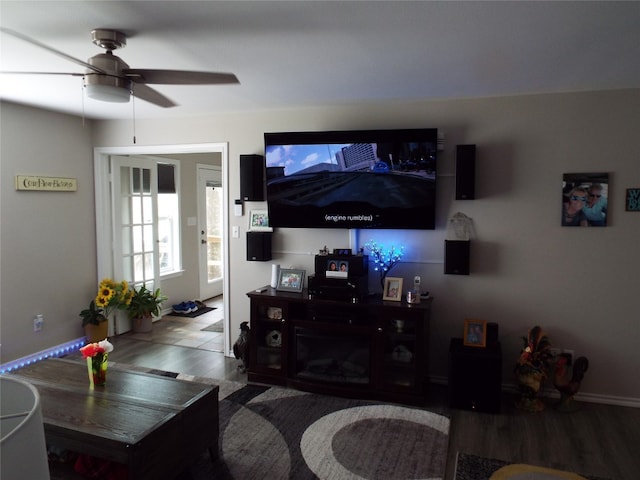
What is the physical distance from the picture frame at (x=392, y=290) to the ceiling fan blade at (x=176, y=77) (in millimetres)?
2095

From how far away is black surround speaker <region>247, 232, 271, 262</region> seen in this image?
163 inches

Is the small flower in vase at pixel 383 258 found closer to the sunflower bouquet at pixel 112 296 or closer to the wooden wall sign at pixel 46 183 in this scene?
the sunflower bouquet at pixel 112 296

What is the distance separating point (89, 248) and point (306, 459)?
3.52 meters

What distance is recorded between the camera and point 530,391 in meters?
3.32

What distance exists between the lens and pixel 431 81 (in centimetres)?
319

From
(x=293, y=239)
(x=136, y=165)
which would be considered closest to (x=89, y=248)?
(x=136, y=165)

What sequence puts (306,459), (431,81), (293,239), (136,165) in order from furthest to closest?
1. (136,165)
2. (293,239)
3. (431,81)
4. (306,459)

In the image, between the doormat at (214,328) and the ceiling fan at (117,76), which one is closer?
the ceiling fan at (117,76)

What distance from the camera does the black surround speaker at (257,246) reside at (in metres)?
4.15

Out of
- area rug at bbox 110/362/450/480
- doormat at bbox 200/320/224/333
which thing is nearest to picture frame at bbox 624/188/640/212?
area rug at bbox 110/362/450/480

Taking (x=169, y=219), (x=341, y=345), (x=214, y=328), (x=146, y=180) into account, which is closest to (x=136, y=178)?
(x=146, y=180)

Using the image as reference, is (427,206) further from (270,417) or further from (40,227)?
(40,227)

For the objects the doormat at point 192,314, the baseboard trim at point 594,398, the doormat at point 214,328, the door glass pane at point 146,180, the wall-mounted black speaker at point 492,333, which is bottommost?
the baseboard trim at point 594,398

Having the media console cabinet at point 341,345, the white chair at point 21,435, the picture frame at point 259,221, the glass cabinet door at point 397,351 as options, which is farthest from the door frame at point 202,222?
the white chair at point 21,435
